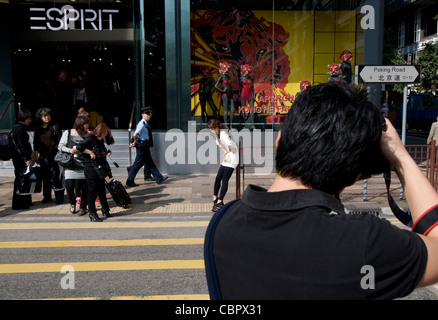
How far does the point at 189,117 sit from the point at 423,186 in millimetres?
11653

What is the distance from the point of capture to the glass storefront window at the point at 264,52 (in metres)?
14.1

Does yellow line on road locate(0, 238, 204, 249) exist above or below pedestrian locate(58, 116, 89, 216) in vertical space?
below

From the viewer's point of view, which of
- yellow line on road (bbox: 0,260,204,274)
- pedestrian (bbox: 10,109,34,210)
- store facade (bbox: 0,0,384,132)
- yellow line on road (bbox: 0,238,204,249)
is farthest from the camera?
store facade (bbox: 0,0,384,132)

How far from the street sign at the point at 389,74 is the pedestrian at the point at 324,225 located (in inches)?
284

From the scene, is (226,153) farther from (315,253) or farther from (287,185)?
(315,253)

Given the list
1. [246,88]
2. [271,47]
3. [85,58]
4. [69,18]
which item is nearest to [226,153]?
[246,88]

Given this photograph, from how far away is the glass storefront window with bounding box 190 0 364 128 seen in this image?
46.2 ft

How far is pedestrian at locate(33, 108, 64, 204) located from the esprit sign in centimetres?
590

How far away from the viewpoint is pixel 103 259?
17.5 feet

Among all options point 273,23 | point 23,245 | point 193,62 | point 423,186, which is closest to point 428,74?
point 273,23

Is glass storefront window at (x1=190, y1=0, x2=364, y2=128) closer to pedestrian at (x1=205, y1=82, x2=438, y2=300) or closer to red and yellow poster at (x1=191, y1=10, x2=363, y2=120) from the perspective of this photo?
red and yellow poster at (x1=191, y1=10, x2=363, y2=120)

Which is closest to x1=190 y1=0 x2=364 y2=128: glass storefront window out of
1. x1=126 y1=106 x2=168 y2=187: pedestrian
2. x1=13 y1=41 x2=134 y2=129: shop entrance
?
x1=126 y1=106 x2=168 y2=187: pedestrian

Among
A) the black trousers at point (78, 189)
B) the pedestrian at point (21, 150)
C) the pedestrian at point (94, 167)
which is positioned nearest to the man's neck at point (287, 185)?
the pedestrian at point (94, 167)
